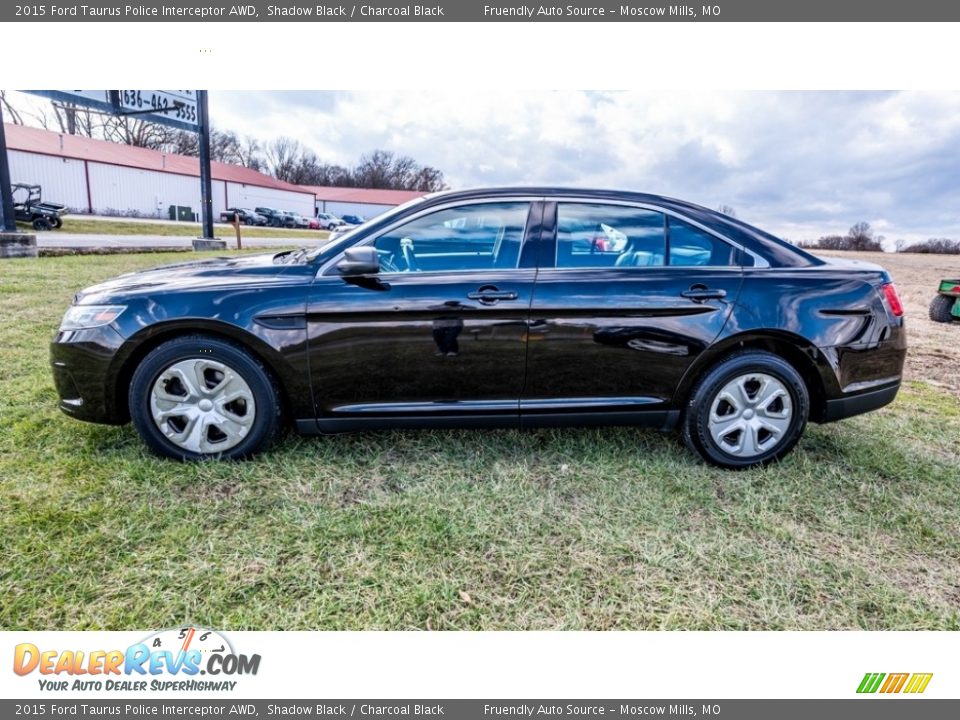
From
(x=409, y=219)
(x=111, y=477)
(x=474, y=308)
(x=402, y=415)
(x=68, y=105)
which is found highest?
(x=68, y=105)

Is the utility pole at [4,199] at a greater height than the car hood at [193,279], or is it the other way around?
the utility pole at [4,199]

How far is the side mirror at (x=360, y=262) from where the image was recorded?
8.51 ft

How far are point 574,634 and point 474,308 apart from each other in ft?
5.04

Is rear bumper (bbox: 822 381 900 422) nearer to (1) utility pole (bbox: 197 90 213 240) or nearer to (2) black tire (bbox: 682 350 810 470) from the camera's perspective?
(2) black tire (bbox: 682 350 810 470)

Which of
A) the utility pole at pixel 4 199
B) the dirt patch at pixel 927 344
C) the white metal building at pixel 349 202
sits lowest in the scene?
the dirt patch at pixel 927 344

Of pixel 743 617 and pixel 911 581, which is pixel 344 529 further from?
pixel 911 581

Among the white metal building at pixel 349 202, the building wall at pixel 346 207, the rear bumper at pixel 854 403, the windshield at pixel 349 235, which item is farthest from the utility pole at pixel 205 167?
the building wall at pixel 346 207

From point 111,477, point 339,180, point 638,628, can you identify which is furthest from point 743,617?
point 339,180

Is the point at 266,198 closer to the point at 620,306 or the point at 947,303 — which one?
the point at 947,303

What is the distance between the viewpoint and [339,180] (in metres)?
68.7

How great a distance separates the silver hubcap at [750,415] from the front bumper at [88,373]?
316 centimetres

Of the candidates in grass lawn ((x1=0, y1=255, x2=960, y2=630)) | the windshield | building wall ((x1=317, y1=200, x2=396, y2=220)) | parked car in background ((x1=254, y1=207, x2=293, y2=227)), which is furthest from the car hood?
building wall ((x1=317, y1=200, x2=396, y2=220))

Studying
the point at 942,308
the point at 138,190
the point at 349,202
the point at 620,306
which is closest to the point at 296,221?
the point at 138,190

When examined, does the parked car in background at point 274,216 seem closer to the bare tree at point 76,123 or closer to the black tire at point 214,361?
the bare tree at point 76,123
